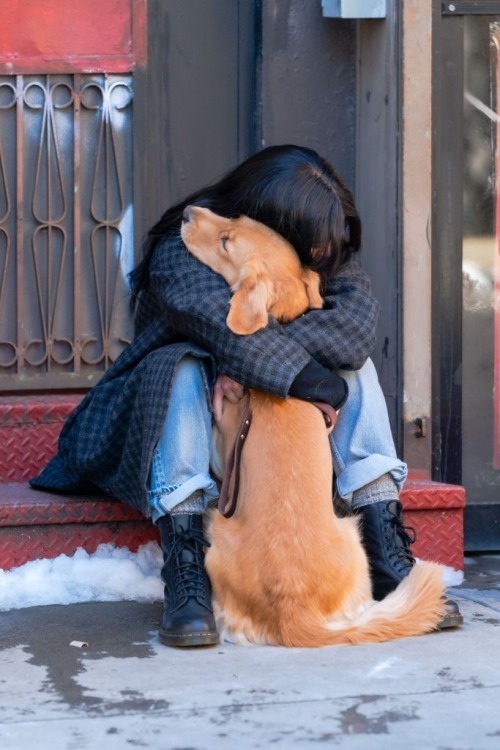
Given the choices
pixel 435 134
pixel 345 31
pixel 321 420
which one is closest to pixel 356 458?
pixel 321 420

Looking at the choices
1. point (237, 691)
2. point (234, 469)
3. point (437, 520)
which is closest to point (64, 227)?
point (234, 469)

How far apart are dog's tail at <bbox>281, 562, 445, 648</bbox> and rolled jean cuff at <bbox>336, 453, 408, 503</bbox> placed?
0.32m

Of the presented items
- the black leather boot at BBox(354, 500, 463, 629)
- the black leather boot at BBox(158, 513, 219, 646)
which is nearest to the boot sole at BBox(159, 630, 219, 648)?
the black leather boot at BBox(158, 513, 219, 646)

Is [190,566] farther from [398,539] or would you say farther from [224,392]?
[398,539]

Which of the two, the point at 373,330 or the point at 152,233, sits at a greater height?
the point at 152,233

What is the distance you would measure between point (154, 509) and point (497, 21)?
88.1 inches

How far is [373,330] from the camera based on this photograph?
3234 millimetres

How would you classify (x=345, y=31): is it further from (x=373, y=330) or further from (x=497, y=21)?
(x=373, y=330)

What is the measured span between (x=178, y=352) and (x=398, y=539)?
0.80 metres

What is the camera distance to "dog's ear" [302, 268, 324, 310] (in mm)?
3168

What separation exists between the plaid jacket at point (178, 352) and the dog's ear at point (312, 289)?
0.04 metres

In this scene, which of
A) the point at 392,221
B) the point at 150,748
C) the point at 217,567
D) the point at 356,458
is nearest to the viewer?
the point at 150,748

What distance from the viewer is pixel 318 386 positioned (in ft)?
9.98

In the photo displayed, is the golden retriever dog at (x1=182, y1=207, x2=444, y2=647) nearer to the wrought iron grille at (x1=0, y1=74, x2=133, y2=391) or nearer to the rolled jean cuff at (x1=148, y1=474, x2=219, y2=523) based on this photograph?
the rolled jean cuff at (x1=148, y1=474, x2=219, y2=523)
